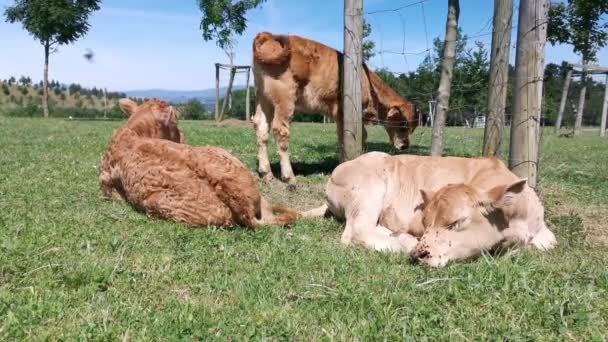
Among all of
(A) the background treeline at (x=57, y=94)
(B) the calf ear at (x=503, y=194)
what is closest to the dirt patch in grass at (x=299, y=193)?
(B) the calf ear at (x=503, y=194)

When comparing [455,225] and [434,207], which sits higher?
[434,207]

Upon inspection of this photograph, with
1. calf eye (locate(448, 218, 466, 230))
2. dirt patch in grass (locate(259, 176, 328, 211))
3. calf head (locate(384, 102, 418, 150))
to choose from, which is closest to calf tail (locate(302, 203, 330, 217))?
dirt patch in grass (locate(259, 176, 328, 211))

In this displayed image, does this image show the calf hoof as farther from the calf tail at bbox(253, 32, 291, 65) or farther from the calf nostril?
the calf nostril

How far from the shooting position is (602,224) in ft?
→ 20.2

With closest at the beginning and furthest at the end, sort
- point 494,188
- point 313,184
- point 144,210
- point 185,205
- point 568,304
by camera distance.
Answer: point 568,304 → point 494,188 → point 185,205 → point 144,210 → point 313,184

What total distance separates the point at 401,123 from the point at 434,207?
18.6 ft

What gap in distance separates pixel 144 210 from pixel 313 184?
3.34m

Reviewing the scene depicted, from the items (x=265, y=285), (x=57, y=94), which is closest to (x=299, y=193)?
(x=265, y=285)

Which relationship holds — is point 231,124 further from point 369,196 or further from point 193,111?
point 193,111

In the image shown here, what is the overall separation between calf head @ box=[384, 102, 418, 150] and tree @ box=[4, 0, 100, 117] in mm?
22668

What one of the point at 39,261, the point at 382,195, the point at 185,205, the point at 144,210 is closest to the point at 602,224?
the point at 382,195

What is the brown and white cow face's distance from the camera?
470 cm

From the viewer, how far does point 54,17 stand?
27.5 m

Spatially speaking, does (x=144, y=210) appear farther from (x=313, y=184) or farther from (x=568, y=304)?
(x=568, y=304)
